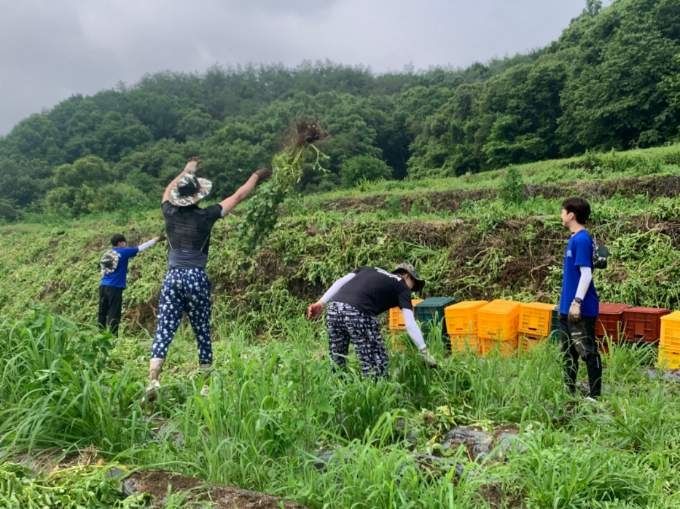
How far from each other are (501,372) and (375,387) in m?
1.08

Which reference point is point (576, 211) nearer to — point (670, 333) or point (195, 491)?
point (670, 333)

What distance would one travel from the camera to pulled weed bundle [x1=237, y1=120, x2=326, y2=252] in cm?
781

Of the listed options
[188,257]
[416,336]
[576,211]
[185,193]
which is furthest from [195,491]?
[576,211]

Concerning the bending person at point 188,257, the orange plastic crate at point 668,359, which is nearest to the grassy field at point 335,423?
the orange plastic crate at point 668,359

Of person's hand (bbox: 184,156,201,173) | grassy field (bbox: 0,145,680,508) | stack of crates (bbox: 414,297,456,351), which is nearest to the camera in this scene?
grassy field (bbox: 0,145,680,508)

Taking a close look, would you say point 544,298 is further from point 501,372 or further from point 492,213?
point 501,372

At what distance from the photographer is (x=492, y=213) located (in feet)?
28.4

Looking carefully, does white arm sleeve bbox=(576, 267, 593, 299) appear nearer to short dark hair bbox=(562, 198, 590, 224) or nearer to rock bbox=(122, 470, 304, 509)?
short dark hair bbox=(562, 198, 590, 224)

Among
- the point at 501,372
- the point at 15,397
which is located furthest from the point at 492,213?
the point at 15,397

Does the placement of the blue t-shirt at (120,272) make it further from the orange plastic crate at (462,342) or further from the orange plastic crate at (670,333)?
the orange plastic crate at (670,333)

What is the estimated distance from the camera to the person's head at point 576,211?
4.46 meters

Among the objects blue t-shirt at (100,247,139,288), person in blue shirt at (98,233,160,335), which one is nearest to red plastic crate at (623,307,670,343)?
person in blue shirt at (98,233,160,335)

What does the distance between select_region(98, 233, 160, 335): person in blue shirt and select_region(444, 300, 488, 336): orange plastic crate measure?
4165 millimetres

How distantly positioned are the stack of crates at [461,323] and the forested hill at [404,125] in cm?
1083
